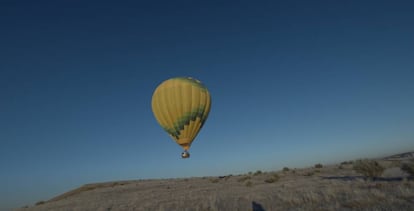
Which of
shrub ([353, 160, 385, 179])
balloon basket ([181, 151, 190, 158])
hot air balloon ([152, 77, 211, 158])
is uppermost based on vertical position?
hot air balloon ([152, 77, 211, 158])

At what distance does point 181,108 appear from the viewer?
3000cm

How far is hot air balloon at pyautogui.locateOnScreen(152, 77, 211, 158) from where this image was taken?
2972 cm

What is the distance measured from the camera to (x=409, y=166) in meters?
21.9

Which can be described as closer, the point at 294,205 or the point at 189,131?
the point at 294,205

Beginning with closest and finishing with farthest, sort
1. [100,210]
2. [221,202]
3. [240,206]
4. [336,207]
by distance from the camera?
[336,207]
[240,206]
[221,202]
[100,210]

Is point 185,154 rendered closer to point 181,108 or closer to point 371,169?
point 181,108

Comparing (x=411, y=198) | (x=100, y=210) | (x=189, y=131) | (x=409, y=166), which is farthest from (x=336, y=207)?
(x=189, y=131)

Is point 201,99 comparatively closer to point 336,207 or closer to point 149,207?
point 149,207

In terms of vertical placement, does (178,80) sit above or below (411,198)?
above

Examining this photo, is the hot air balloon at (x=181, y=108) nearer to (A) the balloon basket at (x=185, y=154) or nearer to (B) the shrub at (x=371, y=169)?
(A) the balloon basket at (x=185, y=154)

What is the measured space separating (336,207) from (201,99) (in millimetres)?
19216

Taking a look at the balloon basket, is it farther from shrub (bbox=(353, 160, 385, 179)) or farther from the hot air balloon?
shrub (bbox=(353, 160, 385, 179))

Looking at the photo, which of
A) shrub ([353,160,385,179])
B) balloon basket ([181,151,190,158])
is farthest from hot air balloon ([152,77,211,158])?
shrub ([353,160,385,179])

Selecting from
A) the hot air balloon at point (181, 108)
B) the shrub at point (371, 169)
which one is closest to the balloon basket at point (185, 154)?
the hot air balloon at point (181, 108)
